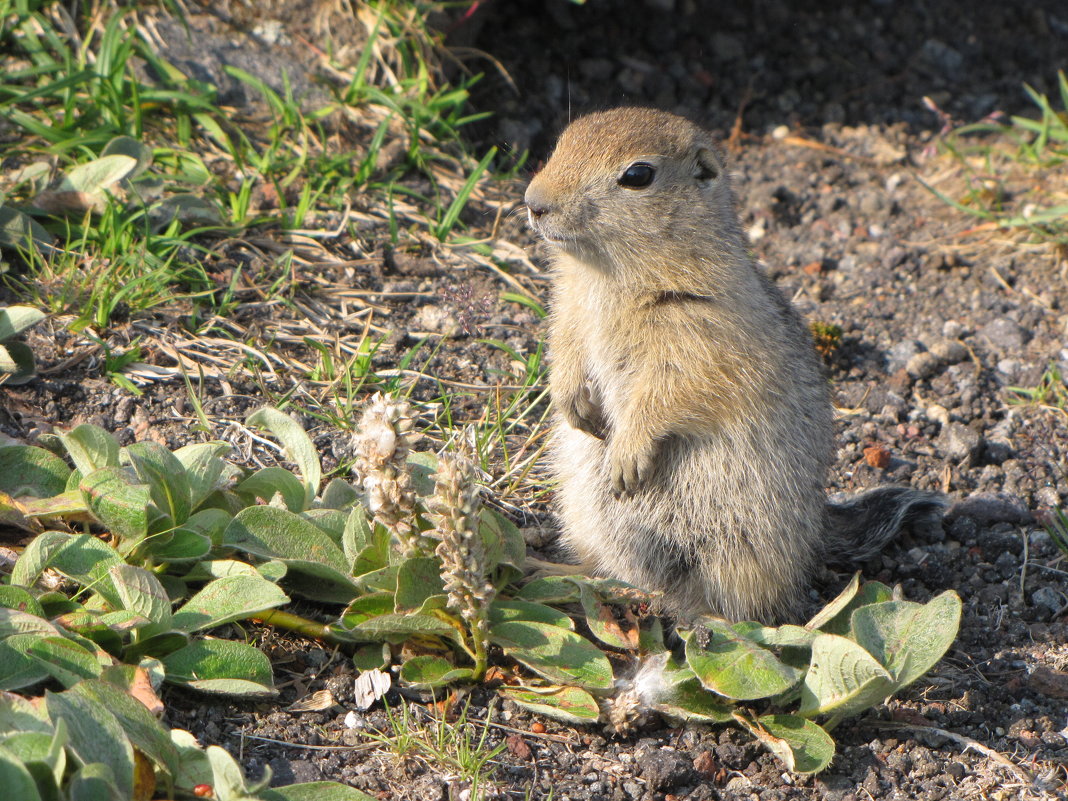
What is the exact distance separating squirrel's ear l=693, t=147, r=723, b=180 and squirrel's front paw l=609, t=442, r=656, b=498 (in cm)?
94

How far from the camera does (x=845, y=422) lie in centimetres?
486

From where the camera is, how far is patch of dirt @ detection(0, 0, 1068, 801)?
3088 mm

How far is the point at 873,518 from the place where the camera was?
402cm

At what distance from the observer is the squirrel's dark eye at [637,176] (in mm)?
3623

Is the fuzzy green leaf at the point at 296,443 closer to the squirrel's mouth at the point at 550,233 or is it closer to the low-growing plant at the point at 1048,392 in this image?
the squirrel's mouth at the point at 550,233

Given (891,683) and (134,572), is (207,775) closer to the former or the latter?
(134,572)

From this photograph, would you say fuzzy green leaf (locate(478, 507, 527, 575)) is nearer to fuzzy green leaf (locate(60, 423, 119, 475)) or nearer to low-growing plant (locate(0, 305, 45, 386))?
fuzzy green leaf (locate(60, 423, 119, 475))

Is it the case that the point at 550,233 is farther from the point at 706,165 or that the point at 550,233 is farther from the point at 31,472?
the point at 31,472

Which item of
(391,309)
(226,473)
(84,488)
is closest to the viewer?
(84,488)

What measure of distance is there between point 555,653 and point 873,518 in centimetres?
145

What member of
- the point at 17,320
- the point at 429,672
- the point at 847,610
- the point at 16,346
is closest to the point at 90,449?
the point at 17,320

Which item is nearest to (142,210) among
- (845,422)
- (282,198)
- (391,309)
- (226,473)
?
(282,198)

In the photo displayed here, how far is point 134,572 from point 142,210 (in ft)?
6.75

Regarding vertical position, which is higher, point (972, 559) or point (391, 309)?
point (391, 309)
